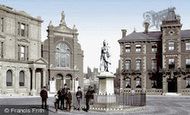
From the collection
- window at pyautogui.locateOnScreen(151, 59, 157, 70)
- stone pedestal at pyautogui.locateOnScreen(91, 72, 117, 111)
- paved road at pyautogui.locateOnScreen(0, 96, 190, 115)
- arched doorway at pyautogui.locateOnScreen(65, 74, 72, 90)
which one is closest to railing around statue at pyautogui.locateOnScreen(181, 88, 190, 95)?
window at pyautogui.locateOnScreen(151, 59, 157, 70)

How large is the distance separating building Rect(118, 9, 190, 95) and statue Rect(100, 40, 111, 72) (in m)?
35.4

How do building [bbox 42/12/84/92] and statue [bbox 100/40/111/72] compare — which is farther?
building [bbox 42/12/84/92]

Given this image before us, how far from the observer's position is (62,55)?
64500mm

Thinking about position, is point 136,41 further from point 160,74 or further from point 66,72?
point 66,72

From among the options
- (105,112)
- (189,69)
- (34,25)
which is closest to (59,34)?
(34,25)

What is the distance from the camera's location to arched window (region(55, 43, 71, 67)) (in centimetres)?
6366

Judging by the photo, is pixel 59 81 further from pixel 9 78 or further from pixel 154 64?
pixel 154 64

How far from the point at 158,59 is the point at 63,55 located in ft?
58.4

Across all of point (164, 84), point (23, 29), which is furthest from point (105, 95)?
point (164, 84)

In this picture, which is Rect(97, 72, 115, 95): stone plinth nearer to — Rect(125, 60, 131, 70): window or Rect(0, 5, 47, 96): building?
Rect(0, 5, 47, 96): building

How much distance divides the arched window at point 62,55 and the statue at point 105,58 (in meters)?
36.0

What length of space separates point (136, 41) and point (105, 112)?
1664 inches

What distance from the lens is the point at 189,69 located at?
60.5 meters

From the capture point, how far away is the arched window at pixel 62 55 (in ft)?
209
